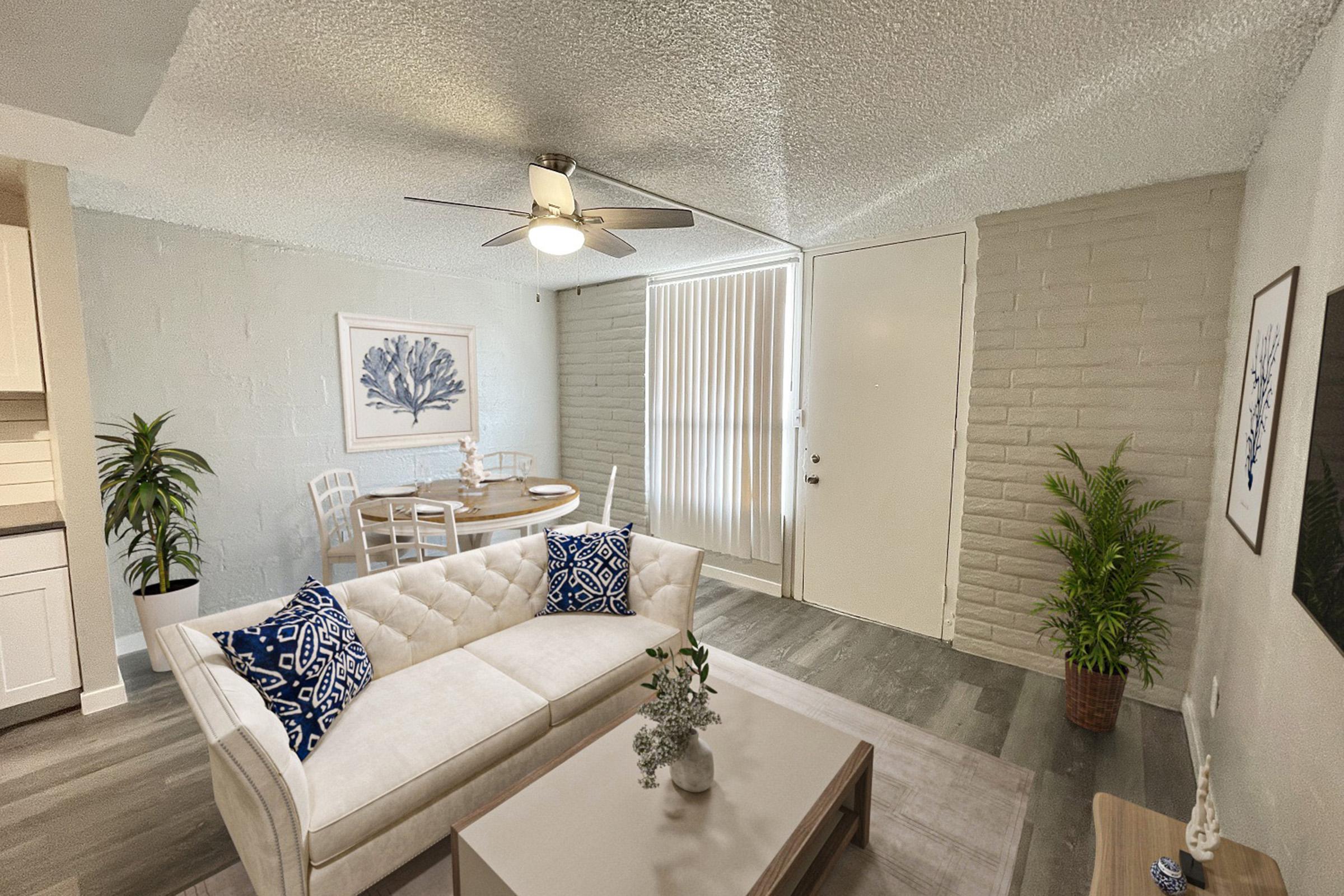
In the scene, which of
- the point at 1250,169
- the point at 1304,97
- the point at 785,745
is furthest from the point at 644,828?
the point at 1250,169

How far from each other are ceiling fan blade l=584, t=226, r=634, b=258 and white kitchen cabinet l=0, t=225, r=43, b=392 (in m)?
2.38

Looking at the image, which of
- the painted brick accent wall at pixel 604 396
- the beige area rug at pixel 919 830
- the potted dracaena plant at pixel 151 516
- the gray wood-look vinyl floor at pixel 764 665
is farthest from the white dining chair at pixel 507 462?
the beige area rug at pixel 919 830

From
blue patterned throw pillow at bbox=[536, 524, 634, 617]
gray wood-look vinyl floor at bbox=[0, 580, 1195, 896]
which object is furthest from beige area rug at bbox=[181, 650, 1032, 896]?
blue patterned throw pillow at bbox=[536, 524, 634, 617]

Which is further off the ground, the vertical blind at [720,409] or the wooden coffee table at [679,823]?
the vertical blind at [720,409]

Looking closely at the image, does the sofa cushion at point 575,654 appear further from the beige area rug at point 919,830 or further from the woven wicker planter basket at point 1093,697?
the woven wicker planter basket at point 1093,697

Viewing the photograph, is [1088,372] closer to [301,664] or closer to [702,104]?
[702,104]

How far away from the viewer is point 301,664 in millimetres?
1645

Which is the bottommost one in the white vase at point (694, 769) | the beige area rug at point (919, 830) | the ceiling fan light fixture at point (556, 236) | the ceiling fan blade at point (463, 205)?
the beige area rug at point (919, 830)

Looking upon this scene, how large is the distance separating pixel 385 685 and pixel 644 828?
42.8 inches

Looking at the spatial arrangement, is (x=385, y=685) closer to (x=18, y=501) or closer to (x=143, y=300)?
(x=18, y=501)

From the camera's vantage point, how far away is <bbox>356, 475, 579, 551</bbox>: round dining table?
115 inches

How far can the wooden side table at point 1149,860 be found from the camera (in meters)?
1.05

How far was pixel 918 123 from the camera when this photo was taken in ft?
6.19

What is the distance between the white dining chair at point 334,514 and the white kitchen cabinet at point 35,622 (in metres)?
1.03
